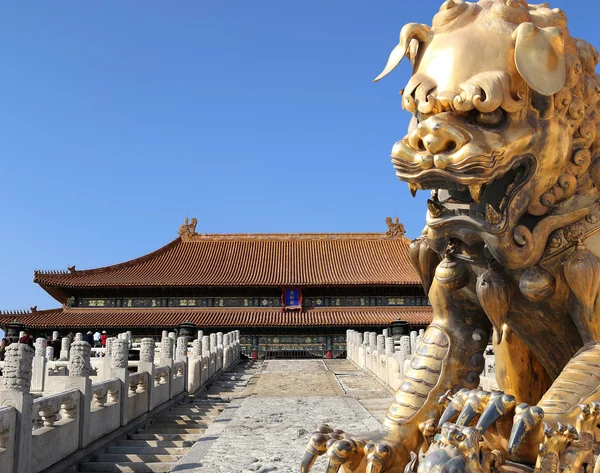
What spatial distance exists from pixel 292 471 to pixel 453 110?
3.84m

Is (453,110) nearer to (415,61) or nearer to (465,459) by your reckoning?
(415,61)

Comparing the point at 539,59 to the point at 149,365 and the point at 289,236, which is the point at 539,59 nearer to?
the point at 149,365

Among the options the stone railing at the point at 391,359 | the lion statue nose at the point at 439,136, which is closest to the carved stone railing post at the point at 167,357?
the stone railing at the point at 391,359

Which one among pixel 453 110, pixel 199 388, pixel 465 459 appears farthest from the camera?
pixel 199 388

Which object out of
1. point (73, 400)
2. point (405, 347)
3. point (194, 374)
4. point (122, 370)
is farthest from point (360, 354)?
point (73, 400)

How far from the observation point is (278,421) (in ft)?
28.4

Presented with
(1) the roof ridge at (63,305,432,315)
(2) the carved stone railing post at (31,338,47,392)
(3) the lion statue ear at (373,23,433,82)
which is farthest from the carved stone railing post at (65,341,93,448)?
(1) the roof ridge at (63,305,432,315)

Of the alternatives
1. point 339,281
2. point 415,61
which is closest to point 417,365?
point 415,61

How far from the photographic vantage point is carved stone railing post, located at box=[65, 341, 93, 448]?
6.73 m

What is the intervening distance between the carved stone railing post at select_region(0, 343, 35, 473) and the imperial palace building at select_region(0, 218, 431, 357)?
2129 centimetres

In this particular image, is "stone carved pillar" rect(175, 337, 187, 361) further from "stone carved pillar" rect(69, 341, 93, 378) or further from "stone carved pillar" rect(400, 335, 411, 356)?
"stone carved pillar" rect(69, 341, 93, 378)

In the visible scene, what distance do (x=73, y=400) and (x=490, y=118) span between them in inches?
228

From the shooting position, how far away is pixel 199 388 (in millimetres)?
14031

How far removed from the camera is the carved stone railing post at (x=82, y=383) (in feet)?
22.1
